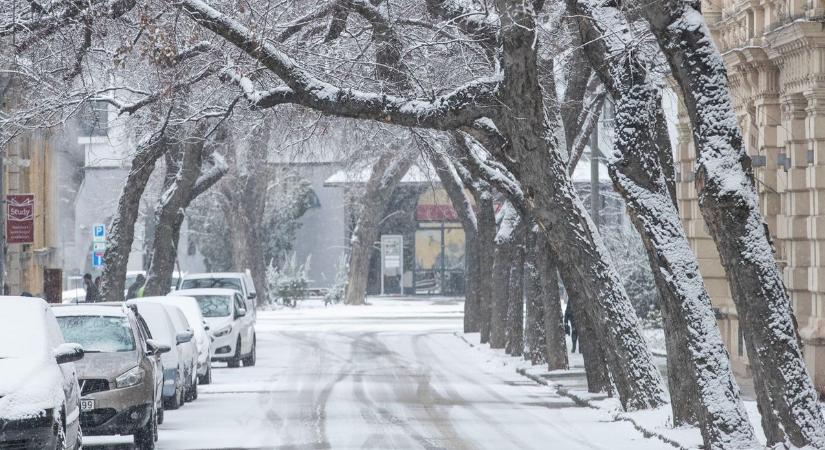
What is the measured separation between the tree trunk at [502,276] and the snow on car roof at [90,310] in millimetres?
17708

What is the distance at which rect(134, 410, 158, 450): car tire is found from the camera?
1652 centimetres

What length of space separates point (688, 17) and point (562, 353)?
14846 millimetres

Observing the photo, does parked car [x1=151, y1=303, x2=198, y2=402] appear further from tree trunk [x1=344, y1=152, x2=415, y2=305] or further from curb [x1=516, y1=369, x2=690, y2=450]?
tree trunk [x1=344, y1=152, x2=415, y2=305]

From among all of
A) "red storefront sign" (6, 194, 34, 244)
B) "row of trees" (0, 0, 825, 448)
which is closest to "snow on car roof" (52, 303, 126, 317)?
"row of trees" (0, 0, 825, 448)

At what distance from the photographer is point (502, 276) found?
36.2 metres

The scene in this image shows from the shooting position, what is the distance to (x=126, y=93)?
33.9m

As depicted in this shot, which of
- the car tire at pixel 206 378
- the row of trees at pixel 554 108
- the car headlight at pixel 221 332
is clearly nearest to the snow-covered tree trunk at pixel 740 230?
the row of trees at pixel 554 108

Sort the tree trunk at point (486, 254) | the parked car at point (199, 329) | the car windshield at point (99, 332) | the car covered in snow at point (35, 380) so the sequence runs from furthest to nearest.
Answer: the tree trunk at point (486, 254), the parked car at point (199, 329), the car windshield at point (99, 332), the car covered in snow at point (35, 380)

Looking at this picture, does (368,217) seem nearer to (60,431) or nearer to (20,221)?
(20,221)

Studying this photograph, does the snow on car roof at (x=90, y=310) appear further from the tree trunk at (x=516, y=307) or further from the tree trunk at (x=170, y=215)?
the tree trunk at (x=516, y=307)

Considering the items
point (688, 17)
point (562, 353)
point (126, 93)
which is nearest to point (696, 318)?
point (688, 17)

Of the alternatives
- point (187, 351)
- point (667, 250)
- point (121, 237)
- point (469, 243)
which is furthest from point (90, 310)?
point (469, 243)

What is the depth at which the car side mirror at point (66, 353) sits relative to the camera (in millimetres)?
12812

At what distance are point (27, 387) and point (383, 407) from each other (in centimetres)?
1064
